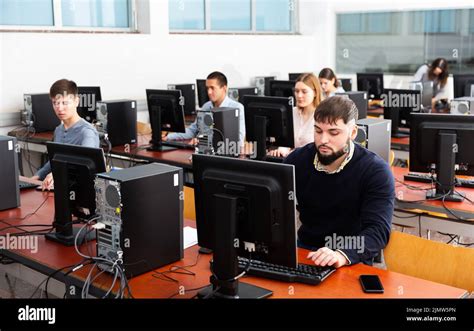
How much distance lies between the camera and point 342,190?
2.62 meters

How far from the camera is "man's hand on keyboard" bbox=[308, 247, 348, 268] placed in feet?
7.55

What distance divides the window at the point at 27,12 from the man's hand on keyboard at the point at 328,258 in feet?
16.5

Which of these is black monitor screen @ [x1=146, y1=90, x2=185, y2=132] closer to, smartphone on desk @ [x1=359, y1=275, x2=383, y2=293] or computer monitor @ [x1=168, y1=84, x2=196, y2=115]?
computer monitor @ [x1=168, y1=84, x2=196, y2=115]

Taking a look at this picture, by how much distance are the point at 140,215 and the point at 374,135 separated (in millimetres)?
1885

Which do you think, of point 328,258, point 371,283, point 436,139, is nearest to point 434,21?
point 436,139

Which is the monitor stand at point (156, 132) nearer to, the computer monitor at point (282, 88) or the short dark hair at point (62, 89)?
the short dark hair at point (62, 89)

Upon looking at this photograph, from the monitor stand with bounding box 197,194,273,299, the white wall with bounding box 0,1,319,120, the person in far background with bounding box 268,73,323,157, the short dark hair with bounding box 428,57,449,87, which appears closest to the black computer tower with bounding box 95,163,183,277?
the monitor stand with bounding box 197,194,273,299

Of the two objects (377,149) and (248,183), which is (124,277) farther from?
(377,149)

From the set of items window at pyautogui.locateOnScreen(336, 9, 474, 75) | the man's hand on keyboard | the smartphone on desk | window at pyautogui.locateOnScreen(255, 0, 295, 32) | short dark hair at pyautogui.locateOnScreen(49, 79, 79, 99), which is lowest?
the smartphone on desk

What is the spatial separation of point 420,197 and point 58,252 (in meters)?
2.08

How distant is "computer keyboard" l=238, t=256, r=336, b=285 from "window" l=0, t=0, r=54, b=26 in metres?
4.94

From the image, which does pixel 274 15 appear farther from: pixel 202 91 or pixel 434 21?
pixel 202 91

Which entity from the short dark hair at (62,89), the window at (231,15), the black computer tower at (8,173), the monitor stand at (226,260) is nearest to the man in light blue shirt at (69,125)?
the short dark hair at (62,89)

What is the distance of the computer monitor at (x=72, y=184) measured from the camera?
8.39 ft
